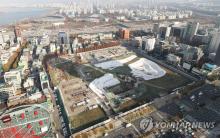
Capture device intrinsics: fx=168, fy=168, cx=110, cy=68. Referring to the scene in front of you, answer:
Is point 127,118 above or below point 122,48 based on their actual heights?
below

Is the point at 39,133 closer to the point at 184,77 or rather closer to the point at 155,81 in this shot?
the point at 155,81

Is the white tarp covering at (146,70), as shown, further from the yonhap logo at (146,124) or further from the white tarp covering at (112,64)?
the yonhap logo at (146,124)

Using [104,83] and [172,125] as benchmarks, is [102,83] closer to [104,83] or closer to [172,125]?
[104,83]

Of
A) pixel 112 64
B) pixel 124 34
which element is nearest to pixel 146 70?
pixel 112 64

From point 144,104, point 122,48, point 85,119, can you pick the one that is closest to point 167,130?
point 144,104

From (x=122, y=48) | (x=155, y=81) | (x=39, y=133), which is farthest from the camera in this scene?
(x=122, y=48)

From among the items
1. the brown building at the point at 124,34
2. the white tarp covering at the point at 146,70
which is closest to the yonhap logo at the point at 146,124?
the white tarp covering at the point at 146,70
